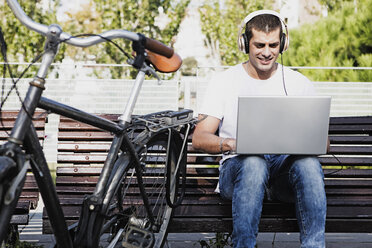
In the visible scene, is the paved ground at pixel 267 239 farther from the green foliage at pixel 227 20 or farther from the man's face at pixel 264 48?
the green foliage at pixel 227 20

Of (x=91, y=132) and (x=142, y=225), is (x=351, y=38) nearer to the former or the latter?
(x=91, y=132)

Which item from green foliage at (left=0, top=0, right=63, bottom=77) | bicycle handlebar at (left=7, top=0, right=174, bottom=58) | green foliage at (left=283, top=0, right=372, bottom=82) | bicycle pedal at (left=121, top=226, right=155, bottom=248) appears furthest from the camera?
green foliage at (left=0, top=0, right=63, bottom=77)

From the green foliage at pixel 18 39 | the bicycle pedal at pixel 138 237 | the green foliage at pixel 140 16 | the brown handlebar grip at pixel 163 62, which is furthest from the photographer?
the green foliage at pixel 140 16

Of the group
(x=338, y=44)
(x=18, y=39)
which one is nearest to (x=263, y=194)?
(x=338, y=44)

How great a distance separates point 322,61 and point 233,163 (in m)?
A: 8.48

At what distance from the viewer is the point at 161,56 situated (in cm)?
309

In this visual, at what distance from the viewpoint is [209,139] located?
145 inches

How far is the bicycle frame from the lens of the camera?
8.30 feet

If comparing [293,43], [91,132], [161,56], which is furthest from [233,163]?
[293,43]

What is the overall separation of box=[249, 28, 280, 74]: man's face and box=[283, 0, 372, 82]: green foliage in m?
6.98

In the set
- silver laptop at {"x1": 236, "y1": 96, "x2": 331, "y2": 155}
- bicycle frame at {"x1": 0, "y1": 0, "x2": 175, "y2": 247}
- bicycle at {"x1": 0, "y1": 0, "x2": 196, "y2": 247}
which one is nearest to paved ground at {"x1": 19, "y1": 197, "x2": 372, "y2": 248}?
bicycle at {"x1": 0, "y1": 0, "x2": 196, "y2": 247}

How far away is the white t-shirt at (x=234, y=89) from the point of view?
12.8 ft

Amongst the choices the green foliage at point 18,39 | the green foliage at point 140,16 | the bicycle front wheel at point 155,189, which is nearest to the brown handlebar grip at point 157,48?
the bicycle front wheel at point 155,189

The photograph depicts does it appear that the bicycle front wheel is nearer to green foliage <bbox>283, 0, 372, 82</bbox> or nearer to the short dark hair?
the short dark hair
